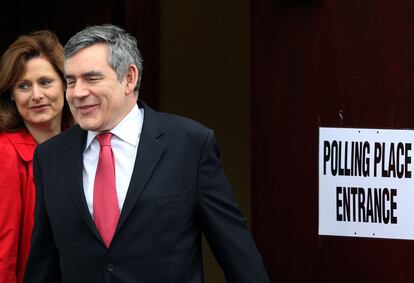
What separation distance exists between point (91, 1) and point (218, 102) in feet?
3.65

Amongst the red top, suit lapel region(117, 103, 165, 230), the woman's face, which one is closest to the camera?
suit lapel region(117, 103, 165, 230)

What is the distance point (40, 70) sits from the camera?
4.32m

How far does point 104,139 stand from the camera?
3.69 metres

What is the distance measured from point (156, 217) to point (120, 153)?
10.5 inches

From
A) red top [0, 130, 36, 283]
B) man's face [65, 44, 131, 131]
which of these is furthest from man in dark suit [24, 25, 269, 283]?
red top [0, 130, 36, 283]

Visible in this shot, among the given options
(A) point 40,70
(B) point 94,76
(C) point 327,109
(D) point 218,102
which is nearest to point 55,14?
(D) point 218,102

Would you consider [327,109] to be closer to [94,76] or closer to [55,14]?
[94,76]

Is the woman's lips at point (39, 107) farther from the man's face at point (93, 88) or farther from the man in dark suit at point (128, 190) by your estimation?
the man's face at point (93, 88)

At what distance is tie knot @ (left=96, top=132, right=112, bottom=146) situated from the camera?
368 cm

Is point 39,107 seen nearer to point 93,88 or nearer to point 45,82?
point 45,82

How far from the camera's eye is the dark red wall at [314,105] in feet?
14.3

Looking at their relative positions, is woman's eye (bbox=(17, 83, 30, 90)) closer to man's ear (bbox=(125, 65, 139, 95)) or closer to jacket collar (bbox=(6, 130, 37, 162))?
jacket collar (bbox=(6, 130, 37, 162))

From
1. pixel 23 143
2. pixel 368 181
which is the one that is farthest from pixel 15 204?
pixel 368 181

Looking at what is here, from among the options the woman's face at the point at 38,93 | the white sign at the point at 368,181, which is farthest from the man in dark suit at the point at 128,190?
the white sign at the point at 368,181
